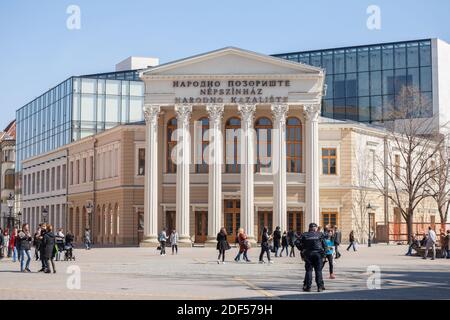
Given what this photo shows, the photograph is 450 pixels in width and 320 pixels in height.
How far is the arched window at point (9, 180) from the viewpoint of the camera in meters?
109

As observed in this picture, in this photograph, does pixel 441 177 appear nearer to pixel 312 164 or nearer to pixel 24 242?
pixel 312 164

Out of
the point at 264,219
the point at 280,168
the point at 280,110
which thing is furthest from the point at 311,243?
the point at 264,219

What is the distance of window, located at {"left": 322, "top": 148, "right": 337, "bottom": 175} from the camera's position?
66750mm

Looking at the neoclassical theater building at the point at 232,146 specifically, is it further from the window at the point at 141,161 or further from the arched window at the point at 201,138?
the window at the point at 141,161

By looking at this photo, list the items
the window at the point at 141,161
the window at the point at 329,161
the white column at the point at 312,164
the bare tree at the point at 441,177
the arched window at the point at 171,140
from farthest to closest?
1. the bare tree at the point at 441,177
2. the window at the point at 141,161
3. the window at the point at 329,161
4. the arched window at the point at 171,140
5. the white column at the point at 312,164

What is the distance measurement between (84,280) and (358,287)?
8535 mm

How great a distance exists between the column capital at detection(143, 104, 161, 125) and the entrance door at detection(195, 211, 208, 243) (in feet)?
28.3

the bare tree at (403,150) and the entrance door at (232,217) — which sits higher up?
the bare tree at (403,150)

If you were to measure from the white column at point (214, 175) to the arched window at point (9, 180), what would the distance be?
55918mm

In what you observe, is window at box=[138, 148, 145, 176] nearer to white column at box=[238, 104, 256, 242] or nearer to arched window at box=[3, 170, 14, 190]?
white column at box=[238, 104, 256, 242]

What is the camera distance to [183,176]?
60.7m

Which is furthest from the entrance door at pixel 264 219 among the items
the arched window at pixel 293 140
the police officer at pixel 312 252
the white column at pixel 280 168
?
the police officer at pixel 312 252
